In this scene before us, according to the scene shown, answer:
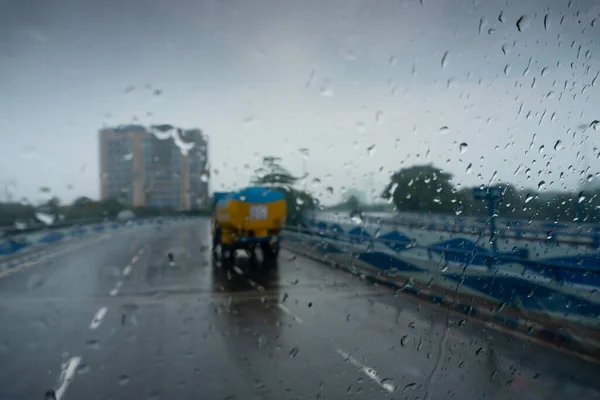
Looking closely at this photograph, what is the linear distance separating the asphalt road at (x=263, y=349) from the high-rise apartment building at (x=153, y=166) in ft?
6.60

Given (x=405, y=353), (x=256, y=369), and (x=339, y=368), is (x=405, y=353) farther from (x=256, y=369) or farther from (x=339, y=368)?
(x=256, y=369)

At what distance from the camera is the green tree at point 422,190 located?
6.23m

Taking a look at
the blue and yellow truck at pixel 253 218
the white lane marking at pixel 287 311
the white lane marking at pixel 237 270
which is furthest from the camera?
the blue and yellow truck at pixel 253 218

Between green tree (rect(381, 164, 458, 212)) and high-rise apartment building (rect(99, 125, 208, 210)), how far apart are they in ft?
10.4

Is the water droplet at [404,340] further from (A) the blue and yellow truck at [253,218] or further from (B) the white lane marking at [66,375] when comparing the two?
(A) the blue and yellow truck at [253,218]

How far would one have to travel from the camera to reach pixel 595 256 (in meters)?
6.45

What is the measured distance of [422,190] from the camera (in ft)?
21.5

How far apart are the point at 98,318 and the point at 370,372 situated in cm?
562

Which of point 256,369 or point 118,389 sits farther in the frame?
point 256,369

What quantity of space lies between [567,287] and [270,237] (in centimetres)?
1339

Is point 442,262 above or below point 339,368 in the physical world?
above

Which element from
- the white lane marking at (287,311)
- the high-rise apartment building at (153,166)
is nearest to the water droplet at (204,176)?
the high-rise apartment building at (153,166)

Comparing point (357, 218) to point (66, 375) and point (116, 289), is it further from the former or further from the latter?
point (116, 289)

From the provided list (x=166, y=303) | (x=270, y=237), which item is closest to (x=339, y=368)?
(x=166, y=303)
